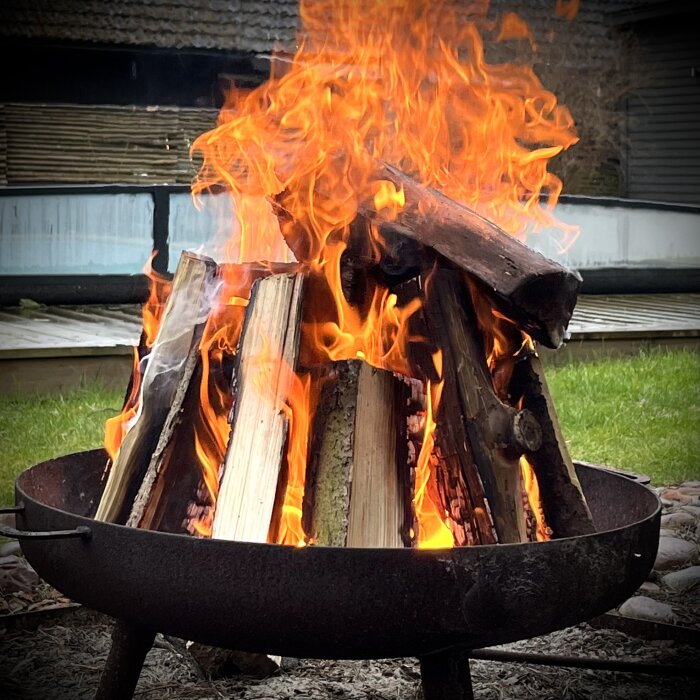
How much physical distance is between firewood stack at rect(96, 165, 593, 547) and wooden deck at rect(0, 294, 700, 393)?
156 inches

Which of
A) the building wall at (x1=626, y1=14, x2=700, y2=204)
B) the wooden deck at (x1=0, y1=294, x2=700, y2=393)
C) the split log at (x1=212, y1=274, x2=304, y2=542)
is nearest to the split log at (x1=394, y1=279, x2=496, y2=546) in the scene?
the split log at (x1=212, y1=274, x2=304, y2=542)

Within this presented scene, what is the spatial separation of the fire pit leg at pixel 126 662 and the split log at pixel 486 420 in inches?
31.3

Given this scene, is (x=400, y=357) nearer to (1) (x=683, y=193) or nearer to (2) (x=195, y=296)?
(2) (x=195, y=296)

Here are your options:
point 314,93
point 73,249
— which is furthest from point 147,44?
point 314,93

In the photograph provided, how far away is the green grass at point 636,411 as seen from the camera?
519 cm

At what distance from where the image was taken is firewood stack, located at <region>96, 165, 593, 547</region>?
2.24 meters

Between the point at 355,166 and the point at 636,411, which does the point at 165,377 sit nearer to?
the point at 355,166

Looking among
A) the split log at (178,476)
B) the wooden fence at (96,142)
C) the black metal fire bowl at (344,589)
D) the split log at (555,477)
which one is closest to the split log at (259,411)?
the split log at (178,476)

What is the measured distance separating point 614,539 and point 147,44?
10.8 meters

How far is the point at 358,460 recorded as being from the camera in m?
2.25

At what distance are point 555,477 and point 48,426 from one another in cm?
366

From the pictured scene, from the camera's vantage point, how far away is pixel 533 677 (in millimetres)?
2889

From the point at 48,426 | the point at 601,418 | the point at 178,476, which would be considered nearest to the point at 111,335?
the point at 48,426

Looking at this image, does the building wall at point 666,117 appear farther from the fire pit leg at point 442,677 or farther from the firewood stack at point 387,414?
the fire pit leg at point 442,677
